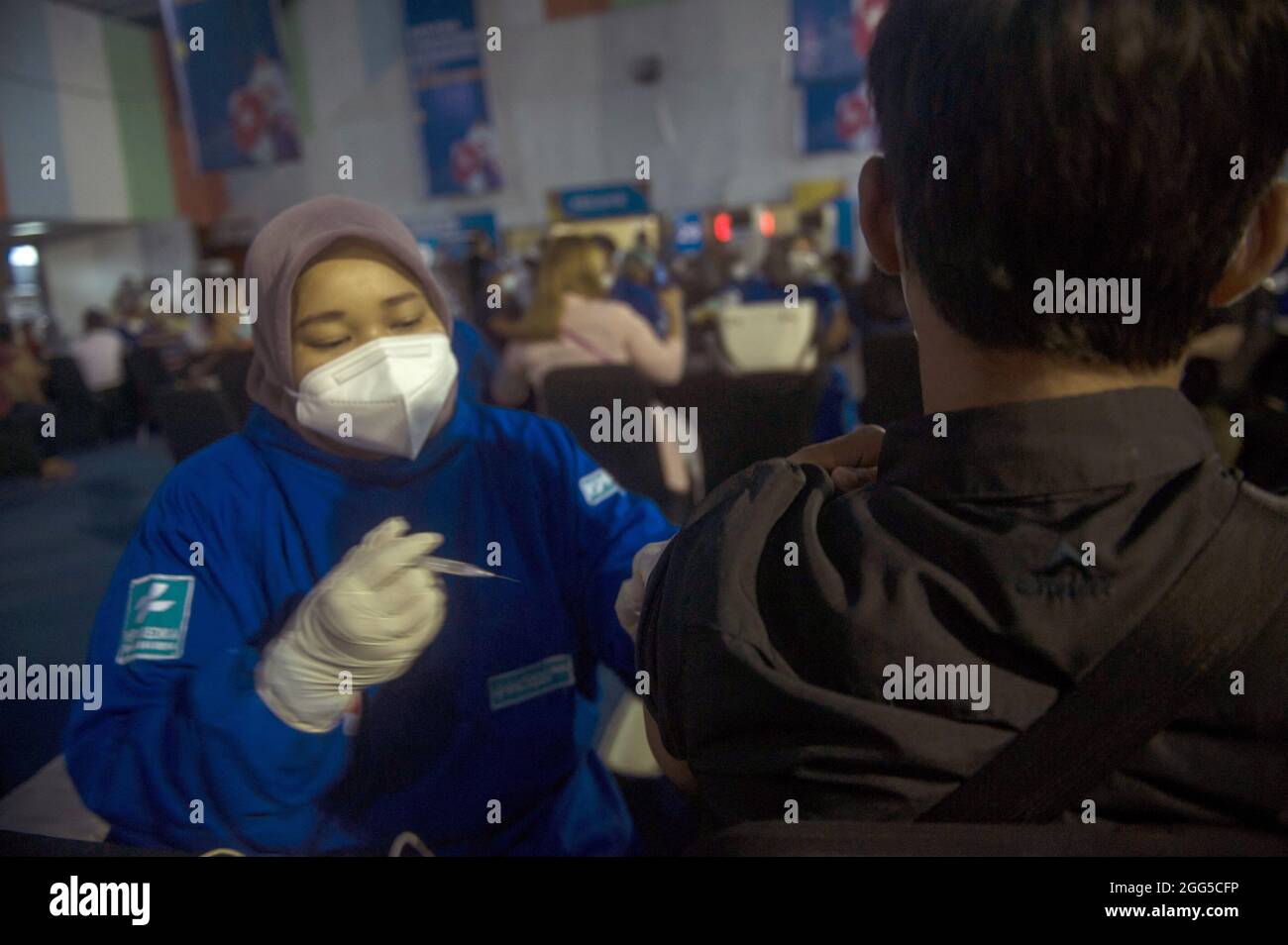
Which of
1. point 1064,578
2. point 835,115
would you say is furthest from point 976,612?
point 835,115

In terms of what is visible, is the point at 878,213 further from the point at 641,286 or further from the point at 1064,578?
the point at 641,286

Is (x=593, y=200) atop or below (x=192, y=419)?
atop

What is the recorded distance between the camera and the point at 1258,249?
1.81 feet

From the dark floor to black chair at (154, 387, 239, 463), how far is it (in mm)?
25

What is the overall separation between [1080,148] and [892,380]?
49 cm

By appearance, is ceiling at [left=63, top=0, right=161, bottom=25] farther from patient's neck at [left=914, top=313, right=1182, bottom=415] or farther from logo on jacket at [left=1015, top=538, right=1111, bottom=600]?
logo on jacket at [left=1015, top=538, right=1111, bottom=600]

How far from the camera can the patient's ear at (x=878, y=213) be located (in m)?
0.59

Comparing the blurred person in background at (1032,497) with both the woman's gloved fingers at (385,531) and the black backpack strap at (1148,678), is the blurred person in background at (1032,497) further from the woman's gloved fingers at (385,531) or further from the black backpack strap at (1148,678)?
the woman's gloved fingers at (385,531)

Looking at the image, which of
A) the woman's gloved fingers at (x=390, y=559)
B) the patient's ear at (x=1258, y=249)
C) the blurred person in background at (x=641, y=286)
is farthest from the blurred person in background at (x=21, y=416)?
the patient's ear at (x=1258, y=249)

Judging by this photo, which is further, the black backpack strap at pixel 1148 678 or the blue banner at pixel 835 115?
the blue banner at pixel 835 115

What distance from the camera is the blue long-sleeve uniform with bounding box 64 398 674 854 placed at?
35.5 inches

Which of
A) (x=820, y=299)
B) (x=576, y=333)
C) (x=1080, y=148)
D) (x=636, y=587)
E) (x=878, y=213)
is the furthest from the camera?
(x=820, y=299)

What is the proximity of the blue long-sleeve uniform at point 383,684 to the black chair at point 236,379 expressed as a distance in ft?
0.14

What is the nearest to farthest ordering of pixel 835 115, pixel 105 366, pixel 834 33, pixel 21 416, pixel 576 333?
1. pixel 834 33
2. pixel 21 416
3. pixel 835 115
4. pixel 105 366
5. pixel 576 333
